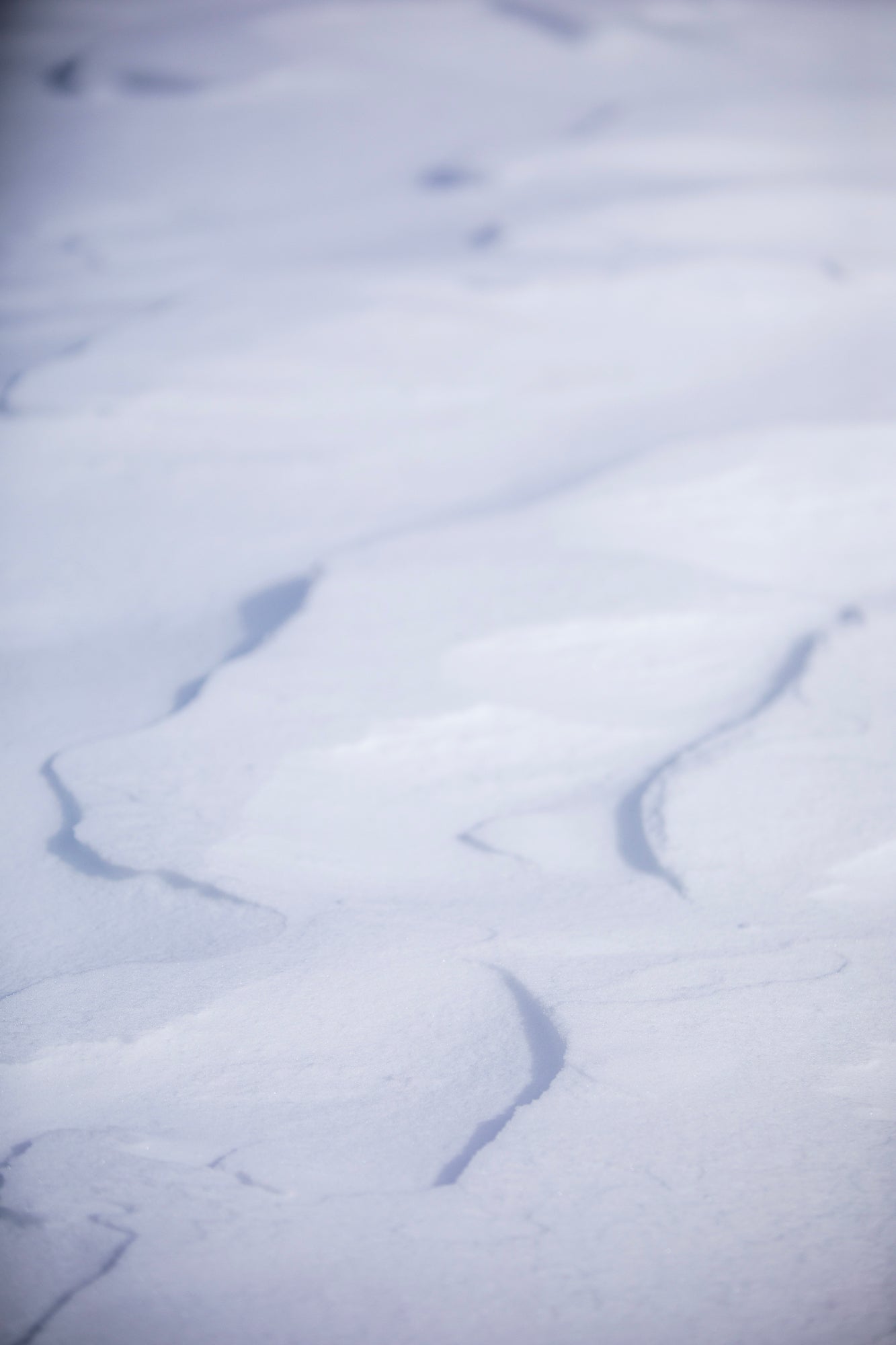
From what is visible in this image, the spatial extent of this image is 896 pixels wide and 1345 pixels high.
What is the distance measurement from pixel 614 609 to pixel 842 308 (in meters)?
1.87

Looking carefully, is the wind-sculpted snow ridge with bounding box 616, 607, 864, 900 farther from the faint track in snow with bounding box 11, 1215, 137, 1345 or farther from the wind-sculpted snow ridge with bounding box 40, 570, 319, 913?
the faint track in snow with bounding box 11, 1215, 137, 1345

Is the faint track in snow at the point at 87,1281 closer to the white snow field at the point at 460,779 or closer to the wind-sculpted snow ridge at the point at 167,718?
the white snow field at the point at 460,779

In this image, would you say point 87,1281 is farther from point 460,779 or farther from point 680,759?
point 680,759

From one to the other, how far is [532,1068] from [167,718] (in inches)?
35.7

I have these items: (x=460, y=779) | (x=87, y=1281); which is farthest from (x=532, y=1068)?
(x=460, y=779)

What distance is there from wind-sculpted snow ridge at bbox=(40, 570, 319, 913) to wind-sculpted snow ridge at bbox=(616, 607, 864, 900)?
0.51 m

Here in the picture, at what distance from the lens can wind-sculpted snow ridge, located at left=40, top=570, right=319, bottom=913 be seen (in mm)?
1526

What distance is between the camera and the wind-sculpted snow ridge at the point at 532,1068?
1.12 meters

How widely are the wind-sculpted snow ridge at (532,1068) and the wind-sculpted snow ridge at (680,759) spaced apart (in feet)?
0.94

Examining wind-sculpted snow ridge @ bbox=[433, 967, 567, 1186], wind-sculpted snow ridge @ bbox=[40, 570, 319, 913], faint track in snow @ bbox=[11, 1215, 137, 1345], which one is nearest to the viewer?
faint track in snow @ bbox=[11, 1215, 137, 1345]

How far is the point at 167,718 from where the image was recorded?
185cm

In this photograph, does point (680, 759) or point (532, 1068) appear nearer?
point (532, 1068)

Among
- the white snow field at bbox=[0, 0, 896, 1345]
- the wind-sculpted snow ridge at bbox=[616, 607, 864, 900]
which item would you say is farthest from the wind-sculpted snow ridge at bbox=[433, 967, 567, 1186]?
the wind-sculpted snow ridge at bbox=[616, 607, 864, 900]

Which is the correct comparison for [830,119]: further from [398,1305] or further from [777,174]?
[398,1305]
